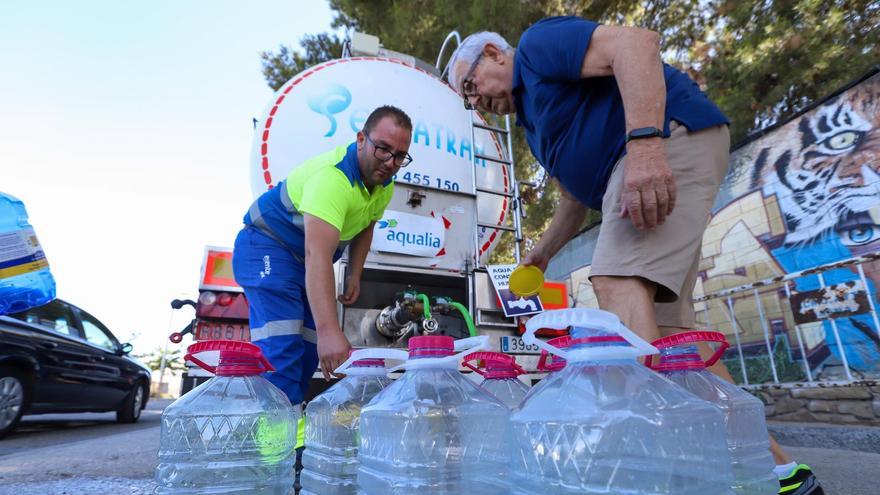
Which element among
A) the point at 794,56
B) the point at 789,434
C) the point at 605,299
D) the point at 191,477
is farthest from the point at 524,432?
the point at 794,56

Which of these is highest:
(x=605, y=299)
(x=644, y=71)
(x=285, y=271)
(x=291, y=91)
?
(x=291, y=91)

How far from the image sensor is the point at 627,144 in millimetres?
1355

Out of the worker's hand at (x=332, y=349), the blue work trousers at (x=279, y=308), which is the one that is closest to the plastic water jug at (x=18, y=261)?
the blue work trousers at (x=279, y=308)

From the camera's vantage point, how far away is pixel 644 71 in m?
1.38

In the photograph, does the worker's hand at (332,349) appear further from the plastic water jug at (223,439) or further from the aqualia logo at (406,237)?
the aqualia logo at (406,237)

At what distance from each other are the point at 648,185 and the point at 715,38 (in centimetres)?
799

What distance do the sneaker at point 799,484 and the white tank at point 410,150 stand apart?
2.19m

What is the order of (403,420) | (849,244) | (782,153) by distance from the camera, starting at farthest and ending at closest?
(782,153) < (849,244) < (403,420)

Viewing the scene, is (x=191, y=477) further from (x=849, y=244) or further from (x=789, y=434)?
(x=849, y=244)

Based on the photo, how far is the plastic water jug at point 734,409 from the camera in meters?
1.15

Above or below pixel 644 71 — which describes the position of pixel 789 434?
below

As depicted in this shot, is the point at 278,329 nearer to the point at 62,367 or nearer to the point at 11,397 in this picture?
the point at 11,397

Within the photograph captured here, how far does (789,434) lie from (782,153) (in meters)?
3.03

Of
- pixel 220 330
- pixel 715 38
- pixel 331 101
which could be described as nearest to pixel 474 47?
pixel 331 101
